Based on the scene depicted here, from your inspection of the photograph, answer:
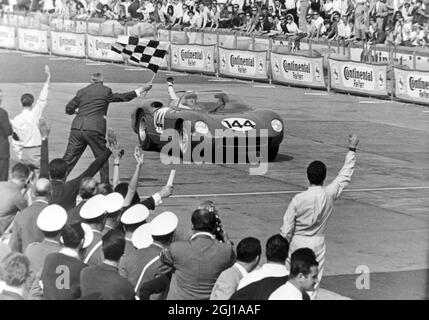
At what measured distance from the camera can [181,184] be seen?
18797mm

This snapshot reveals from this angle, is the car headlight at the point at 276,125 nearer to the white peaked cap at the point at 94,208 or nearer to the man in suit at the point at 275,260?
the white peaked cap at the point at 94,208

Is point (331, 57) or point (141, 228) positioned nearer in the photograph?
point (141, 228)

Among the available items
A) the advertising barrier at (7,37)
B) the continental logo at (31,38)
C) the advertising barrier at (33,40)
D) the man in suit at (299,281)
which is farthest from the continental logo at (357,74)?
the man in suit at (299,281)

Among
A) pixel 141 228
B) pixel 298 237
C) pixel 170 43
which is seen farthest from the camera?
pixel 170 43

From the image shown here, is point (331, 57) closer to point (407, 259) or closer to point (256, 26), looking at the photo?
point (256, 26)

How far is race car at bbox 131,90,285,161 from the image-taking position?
67.4ft

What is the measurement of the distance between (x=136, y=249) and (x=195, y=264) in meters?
0.76

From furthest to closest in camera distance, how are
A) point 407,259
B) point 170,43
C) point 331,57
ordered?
point 170,43
point 331,57
point 407,259

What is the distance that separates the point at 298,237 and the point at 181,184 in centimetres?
799

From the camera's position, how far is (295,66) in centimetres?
3412

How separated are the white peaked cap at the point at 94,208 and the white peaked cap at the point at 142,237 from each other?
0.67 m

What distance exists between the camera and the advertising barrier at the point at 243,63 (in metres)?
35.6

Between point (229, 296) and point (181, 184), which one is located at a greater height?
point (229, 296)

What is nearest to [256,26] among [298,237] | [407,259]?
[407,259]
